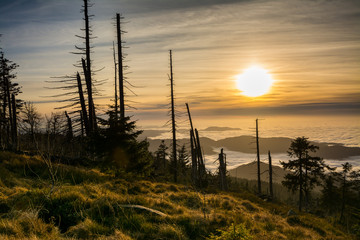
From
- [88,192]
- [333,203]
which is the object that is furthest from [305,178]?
[88,192]

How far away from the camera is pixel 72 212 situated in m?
5.02

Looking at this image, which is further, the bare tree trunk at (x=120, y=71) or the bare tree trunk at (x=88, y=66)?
the bare tree trunk at (x=120, y=71)

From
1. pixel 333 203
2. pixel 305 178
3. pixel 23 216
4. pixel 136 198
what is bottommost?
pixel 333 203

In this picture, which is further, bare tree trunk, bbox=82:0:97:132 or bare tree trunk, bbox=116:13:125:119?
bare tree trunk, bbox=116:13:125:119

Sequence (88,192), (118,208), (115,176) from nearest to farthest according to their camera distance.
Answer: (118,208)
(88,192)
(115,176)

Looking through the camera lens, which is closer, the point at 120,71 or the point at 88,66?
the point at 88,66

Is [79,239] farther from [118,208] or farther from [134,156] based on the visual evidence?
[134,156]

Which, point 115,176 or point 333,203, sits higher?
point 115,176

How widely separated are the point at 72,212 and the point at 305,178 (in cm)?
3131

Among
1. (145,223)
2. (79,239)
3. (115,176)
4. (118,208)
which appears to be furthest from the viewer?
(115,176)

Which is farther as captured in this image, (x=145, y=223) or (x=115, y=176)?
(x=115, y=176)

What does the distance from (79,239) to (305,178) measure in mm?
31793

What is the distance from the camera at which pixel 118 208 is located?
5484 millimetres

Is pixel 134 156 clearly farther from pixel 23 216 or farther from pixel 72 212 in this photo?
pixel 23 216
